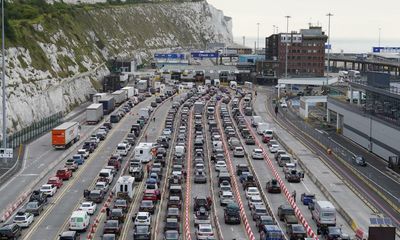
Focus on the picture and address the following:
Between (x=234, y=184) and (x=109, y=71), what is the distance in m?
79.8

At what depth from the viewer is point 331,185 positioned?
4625 cm

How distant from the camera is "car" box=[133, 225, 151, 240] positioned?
1281 inches

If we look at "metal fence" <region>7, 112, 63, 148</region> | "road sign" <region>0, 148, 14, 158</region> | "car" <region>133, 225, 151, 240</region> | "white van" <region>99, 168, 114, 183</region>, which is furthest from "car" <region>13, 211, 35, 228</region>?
"metal fence" <region>7, 112, 63, 148</region>

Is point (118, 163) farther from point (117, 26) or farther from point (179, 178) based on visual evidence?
point (117, 26)

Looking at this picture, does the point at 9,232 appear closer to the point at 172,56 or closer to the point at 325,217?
the point at 325,217

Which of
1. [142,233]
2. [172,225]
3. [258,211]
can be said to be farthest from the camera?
[258,211]

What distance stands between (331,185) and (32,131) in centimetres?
3116

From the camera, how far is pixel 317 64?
133000 millimetres

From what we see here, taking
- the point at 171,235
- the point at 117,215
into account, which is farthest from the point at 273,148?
the point at 171,235

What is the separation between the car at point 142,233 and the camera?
1281 inches

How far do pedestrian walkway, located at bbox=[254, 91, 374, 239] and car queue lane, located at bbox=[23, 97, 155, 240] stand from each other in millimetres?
14994

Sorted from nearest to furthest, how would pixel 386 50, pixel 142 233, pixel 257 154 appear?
pixel 142 233 → pixel 257 154 → pixel 386 50

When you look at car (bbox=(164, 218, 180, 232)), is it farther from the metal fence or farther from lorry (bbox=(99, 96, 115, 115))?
lorry (bbox=(99, 96, 115, 115))

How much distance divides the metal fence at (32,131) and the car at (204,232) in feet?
99.2
